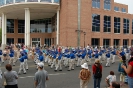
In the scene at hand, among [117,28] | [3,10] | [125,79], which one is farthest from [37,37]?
[125,79]

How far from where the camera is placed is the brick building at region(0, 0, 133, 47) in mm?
36906

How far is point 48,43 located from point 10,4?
51.0 feet

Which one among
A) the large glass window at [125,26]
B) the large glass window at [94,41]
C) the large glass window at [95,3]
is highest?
the large glass window at [95,3]

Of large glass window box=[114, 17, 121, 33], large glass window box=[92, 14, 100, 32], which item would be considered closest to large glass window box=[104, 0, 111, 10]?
large glass window box=[114, 17, 121, 33]

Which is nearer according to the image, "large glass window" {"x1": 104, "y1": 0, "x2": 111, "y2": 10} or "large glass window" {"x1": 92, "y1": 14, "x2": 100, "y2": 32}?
"large glass window" {"x1": 92, "y1": 14, "x2": 100, "y2": 32}

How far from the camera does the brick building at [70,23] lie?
121 ft

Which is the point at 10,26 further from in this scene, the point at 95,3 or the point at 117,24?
the point at 117,24

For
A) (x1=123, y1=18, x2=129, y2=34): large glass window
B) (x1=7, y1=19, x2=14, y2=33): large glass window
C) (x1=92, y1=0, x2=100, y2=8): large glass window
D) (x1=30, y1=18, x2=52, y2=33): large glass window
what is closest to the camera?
(x1=92, y1=0, x2=100, y2=8): large glass window

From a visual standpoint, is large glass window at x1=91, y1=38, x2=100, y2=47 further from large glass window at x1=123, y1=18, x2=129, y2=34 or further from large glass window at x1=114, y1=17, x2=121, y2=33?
large glass window at x1=123, y1=18, x2=129, y2=34

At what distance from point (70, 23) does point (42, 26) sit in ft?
50.8

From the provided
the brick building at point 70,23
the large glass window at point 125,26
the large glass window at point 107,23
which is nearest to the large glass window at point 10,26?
the brick building at point 70,23

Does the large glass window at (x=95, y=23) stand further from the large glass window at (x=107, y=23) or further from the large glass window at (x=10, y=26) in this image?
the large glass window at (x=10, y=26)

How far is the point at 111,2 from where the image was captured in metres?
44.8

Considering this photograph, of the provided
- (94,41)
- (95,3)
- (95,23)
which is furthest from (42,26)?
(95,3)
